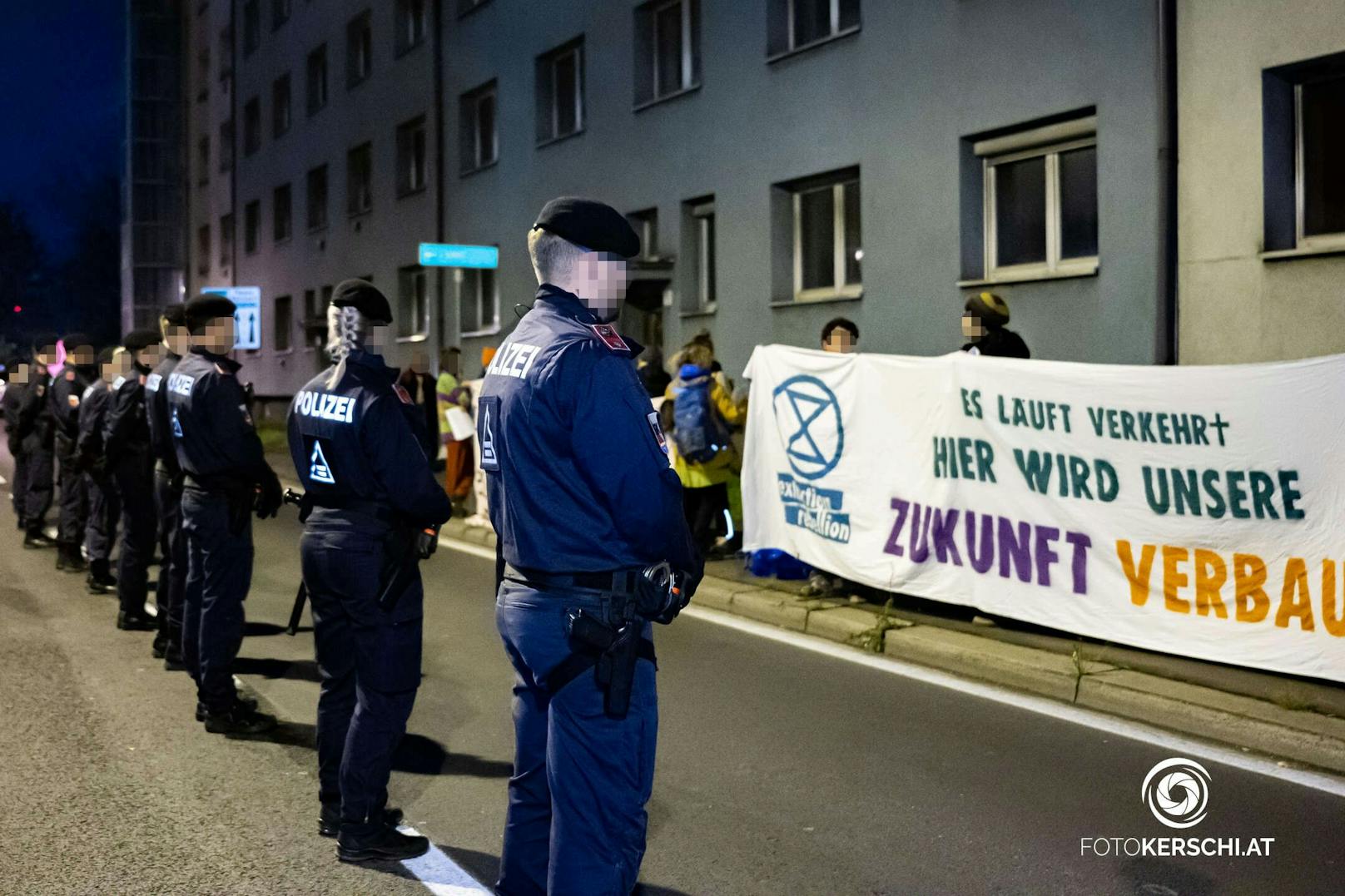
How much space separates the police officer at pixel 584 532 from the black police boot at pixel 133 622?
6.39m

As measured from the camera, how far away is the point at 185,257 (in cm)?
5150

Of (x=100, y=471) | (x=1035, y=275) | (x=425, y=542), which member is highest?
(x=1035, y=275)

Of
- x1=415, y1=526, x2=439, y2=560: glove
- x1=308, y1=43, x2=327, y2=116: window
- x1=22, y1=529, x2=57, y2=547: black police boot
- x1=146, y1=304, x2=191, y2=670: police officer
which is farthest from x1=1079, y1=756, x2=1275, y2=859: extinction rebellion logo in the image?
x1=308, y1=43, x2=327, y2=116: window

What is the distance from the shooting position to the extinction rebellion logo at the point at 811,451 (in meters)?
9.30

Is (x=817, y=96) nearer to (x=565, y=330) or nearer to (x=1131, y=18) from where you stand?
(x=1131, y=18)

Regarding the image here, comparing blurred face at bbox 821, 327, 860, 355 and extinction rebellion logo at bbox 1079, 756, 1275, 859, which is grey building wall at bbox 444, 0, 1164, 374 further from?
extinction rebellion logo at bbox 1079, 756, 1275, 859

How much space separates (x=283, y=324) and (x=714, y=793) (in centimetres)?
3272

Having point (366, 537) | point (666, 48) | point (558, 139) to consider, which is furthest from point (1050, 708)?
point (558, 139)

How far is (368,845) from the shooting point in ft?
14.8

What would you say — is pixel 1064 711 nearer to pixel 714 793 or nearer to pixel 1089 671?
pixel 1089 671

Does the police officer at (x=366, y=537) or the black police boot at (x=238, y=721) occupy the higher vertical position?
the police officer at (x=366, y=537)

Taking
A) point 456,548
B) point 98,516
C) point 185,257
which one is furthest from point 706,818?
point 185,257

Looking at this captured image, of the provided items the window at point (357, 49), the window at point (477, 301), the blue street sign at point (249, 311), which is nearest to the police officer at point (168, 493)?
the window at point (477, 301)

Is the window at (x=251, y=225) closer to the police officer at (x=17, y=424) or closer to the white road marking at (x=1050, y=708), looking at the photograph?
the police officer at (x=17, y=424)
